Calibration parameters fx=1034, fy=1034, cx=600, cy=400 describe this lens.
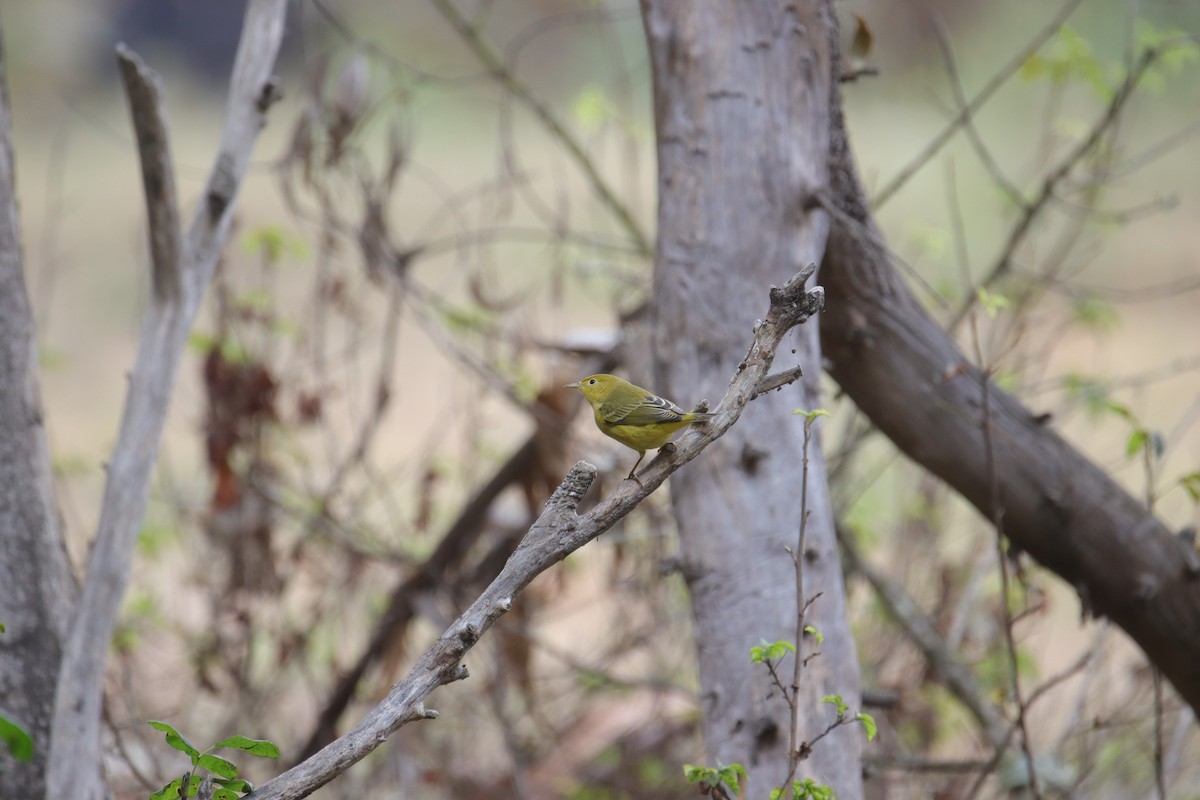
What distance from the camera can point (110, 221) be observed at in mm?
11531

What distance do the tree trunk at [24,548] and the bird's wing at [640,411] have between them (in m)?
1.35

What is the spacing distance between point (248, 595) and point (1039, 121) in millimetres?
8803

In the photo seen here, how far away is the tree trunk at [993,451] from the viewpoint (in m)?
2.70

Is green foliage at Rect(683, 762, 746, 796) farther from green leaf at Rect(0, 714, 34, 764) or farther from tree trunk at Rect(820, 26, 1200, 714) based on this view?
tree trunk at Rect(820, 26, 1200, 714)

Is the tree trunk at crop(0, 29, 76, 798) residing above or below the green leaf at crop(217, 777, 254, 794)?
above

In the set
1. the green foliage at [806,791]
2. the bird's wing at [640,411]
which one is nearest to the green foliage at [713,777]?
the green foliage at [806,791]

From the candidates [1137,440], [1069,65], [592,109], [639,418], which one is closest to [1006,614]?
[1137,440]

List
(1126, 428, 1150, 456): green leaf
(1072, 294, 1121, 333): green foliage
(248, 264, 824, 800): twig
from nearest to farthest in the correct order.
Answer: (248, 264, 824, 800): twig
(1126, 428, 1150, 456): green leaf
(1072, 294, 1121, 333): green foliage

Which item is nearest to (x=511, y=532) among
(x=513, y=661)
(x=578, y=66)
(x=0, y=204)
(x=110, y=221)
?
(x=513, y=661)

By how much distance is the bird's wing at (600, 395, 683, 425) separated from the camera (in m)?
1.94

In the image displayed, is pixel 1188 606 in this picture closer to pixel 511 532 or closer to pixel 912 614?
pixel 912 614

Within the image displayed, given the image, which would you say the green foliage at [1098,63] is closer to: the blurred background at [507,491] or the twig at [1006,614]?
the blurred background at [507,491]

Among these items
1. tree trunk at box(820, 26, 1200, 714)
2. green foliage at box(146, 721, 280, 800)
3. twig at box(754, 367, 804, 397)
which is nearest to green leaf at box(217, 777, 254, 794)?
green foliage at box(146, 721, 280, 800)

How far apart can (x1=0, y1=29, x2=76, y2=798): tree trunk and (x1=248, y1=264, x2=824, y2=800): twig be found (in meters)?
1.19
